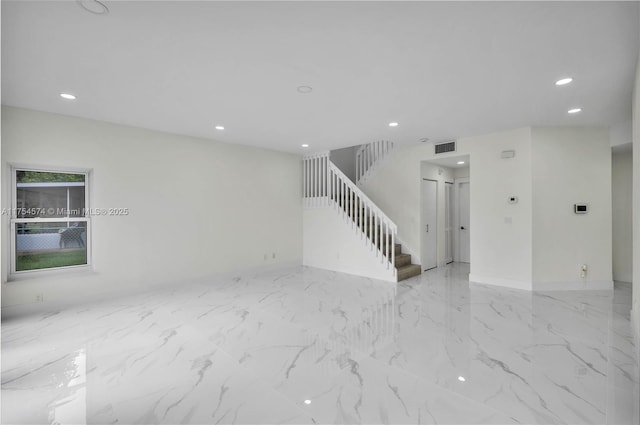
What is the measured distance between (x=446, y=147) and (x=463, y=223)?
2.47 m

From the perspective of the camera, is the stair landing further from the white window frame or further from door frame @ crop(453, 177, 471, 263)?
the white window frame

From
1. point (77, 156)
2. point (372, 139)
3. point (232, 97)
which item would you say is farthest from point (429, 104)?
point (77, 156)

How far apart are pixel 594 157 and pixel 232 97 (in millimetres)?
5631

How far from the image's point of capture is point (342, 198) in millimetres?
6734

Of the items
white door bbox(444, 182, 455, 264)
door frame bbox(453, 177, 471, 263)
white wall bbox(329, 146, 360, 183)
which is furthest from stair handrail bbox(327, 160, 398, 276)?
door frame bbox(453, 177, 471, 263)

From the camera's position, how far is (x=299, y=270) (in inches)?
261

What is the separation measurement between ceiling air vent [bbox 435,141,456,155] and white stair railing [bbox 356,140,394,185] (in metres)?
1.07

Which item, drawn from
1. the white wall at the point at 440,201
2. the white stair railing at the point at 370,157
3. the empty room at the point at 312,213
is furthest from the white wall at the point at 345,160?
the white wall at the point at 440,201

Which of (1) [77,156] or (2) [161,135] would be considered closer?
(1) [77,156]

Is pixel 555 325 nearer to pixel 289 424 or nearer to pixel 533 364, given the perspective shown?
pixel 533 364

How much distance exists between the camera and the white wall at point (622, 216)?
5434 mm

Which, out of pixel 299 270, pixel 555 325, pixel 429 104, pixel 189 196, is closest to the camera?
pixel 555 325

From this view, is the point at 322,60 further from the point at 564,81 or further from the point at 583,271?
the point at 583,271

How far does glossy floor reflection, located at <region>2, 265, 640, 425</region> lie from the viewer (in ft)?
6.68
